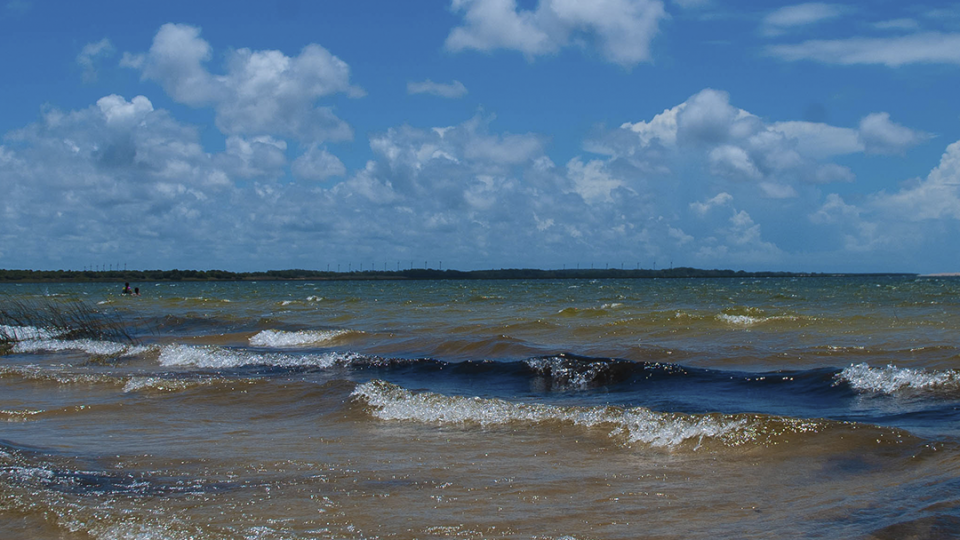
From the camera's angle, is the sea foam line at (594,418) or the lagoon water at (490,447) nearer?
the lagoon water at (490,447)

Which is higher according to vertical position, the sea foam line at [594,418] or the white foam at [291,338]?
the sea foam line at [594,418]

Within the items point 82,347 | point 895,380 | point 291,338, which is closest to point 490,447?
point 895,380

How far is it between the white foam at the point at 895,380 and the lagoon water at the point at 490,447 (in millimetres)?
37

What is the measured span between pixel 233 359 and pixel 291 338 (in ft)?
Result: 19.6

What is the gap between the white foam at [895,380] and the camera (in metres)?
10.7

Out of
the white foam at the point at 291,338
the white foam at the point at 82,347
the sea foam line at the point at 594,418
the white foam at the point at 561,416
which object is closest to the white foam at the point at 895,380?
the sea foam line at the point at 594,418

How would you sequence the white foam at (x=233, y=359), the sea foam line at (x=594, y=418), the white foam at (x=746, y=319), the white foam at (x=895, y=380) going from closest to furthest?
the sea foam line at (x=594, y=418) < the white foam at (x=895, y=380) < the white foam at (x=233, y=359) < the white foam at (x=746, y=319)

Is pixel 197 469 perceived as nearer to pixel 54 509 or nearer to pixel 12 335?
pixel 54 509

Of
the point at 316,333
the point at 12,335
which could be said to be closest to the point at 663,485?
the point at 316,333

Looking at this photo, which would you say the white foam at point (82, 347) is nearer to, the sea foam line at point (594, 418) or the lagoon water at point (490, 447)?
the lagoon water at point (490, 447)

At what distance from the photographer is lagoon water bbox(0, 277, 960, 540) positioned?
223 inches

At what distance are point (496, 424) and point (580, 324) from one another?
16.4m

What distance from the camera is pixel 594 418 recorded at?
9.35 m

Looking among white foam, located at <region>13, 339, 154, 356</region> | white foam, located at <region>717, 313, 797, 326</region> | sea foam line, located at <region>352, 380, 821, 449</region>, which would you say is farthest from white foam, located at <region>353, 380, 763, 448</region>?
white foam, located at <region>717, 313, 797, 326</region>
